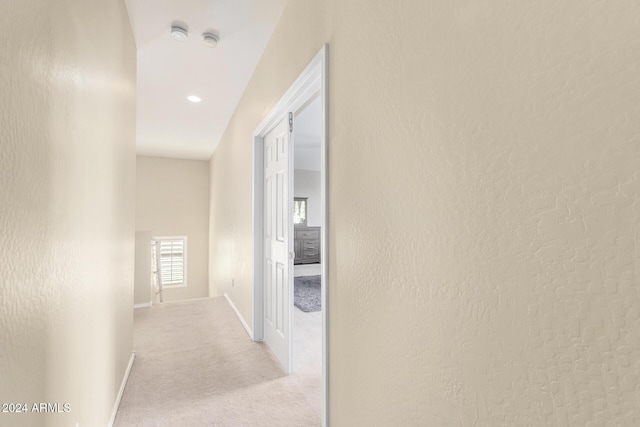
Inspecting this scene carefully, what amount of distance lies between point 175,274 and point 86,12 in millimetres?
6421

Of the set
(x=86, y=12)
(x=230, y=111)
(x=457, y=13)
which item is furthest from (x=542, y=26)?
(x=230, y=111)

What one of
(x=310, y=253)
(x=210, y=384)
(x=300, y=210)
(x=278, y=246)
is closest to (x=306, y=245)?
(x=310, y=253)

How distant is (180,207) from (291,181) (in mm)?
5376

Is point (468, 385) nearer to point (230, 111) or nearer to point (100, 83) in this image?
point (100, 83)

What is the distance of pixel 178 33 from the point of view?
7.50 feet

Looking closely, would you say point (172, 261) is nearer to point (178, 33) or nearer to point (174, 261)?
point (174, 261)

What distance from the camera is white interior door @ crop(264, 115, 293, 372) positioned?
2.34 meters

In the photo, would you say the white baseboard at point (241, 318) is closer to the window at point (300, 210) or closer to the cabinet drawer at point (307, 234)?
the cabinet drawer at point (307, 234)

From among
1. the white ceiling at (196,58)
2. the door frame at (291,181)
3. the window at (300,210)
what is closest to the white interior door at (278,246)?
the door frame at (291,181)

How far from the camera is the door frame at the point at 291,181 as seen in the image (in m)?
1.52

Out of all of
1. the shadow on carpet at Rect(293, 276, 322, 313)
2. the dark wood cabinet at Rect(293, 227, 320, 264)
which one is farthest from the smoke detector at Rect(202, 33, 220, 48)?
the dark wood cabinet at Rect(293, 227, 320, 264)

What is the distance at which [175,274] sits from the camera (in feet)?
22.4

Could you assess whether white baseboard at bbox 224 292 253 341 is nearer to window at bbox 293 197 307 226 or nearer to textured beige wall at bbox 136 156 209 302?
textured beige wall at bbox 136 156 209 302

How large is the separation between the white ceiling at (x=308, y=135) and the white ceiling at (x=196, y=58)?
2.81 ft
